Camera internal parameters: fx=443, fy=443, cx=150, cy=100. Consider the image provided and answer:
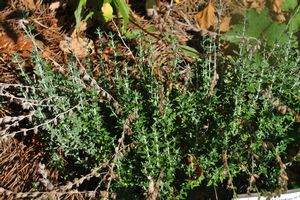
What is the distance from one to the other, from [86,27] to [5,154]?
96 cm

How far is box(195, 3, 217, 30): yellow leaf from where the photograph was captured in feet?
9.54

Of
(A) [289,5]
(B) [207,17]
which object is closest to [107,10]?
(B) [207,17]

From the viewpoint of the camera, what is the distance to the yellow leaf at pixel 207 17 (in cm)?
291

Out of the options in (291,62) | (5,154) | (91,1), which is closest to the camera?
(291,62)

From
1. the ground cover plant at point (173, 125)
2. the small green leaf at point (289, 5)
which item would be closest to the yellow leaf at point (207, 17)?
the small green leaf at point (289, 5)

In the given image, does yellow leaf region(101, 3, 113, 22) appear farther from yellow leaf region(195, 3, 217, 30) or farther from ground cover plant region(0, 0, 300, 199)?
yellow leaf region(195, 3, 217, 30)

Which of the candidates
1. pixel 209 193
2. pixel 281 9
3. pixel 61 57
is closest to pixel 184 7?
pixel 281 9

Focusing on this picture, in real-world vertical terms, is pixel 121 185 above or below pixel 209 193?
above

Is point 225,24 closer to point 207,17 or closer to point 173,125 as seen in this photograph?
point 207,17

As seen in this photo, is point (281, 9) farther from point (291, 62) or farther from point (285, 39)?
point (291, 62)

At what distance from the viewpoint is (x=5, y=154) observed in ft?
8.02

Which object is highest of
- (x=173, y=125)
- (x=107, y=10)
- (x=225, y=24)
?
(x=107, y=10)

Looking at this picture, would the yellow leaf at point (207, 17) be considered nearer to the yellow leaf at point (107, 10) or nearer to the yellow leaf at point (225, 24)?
the yellow leaf at point (225, 24)

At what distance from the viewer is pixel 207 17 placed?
2.93 metres
